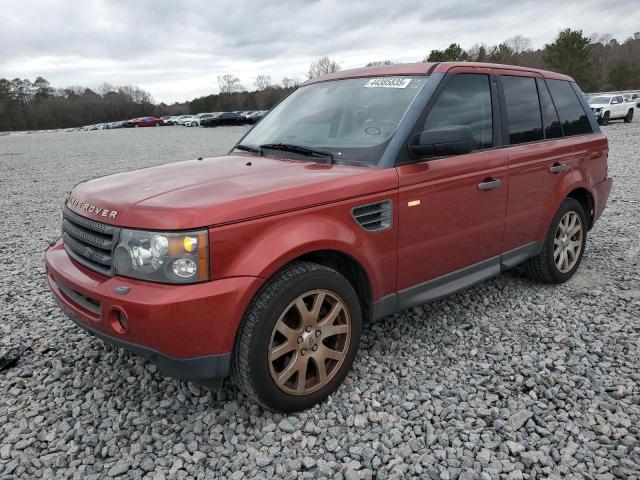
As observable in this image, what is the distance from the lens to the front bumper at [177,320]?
86.4 inches

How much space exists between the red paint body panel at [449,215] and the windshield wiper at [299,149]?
51 centimetres

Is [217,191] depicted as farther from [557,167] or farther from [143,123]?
[143,123]

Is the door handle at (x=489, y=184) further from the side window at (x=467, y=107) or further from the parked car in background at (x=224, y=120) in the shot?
the parked car in background at (x=224, y=120)

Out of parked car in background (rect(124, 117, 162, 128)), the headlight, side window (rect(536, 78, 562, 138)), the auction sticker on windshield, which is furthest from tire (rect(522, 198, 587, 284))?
parked car in background (rect(124, 117, 162, 128))

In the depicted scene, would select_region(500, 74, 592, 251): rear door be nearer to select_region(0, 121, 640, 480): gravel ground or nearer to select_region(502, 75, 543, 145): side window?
select_region(502, 75, 543, 145): side window

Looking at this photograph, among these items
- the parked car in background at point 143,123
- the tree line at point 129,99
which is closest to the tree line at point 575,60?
the tree line at point 129,99

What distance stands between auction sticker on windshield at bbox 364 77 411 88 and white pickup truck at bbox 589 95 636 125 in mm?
24820

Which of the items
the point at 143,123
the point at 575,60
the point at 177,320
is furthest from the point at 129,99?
the point at 177,320

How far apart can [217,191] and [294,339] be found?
2.89ft

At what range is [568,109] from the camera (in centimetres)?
444

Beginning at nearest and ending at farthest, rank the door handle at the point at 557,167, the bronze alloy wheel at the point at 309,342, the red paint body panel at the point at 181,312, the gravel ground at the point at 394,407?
1. the red paint body panel at the point at 181,312
2. the gravel ground at the point at 394,407
3. the bronze alloy wheel at the point at 309,342
4. the door handle at the point at 557,167

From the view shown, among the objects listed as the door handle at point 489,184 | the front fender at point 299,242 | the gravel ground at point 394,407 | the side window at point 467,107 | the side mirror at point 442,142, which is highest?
the side window at point 467,107

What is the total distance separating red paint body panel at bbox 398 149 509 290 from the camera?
9.82ft

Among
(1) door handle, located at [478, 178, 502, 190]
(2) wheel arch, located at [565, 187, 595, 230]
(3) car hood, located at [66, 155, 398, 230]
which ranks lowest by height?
(2) wheel arch, located at [565, 187, 595, 230]
